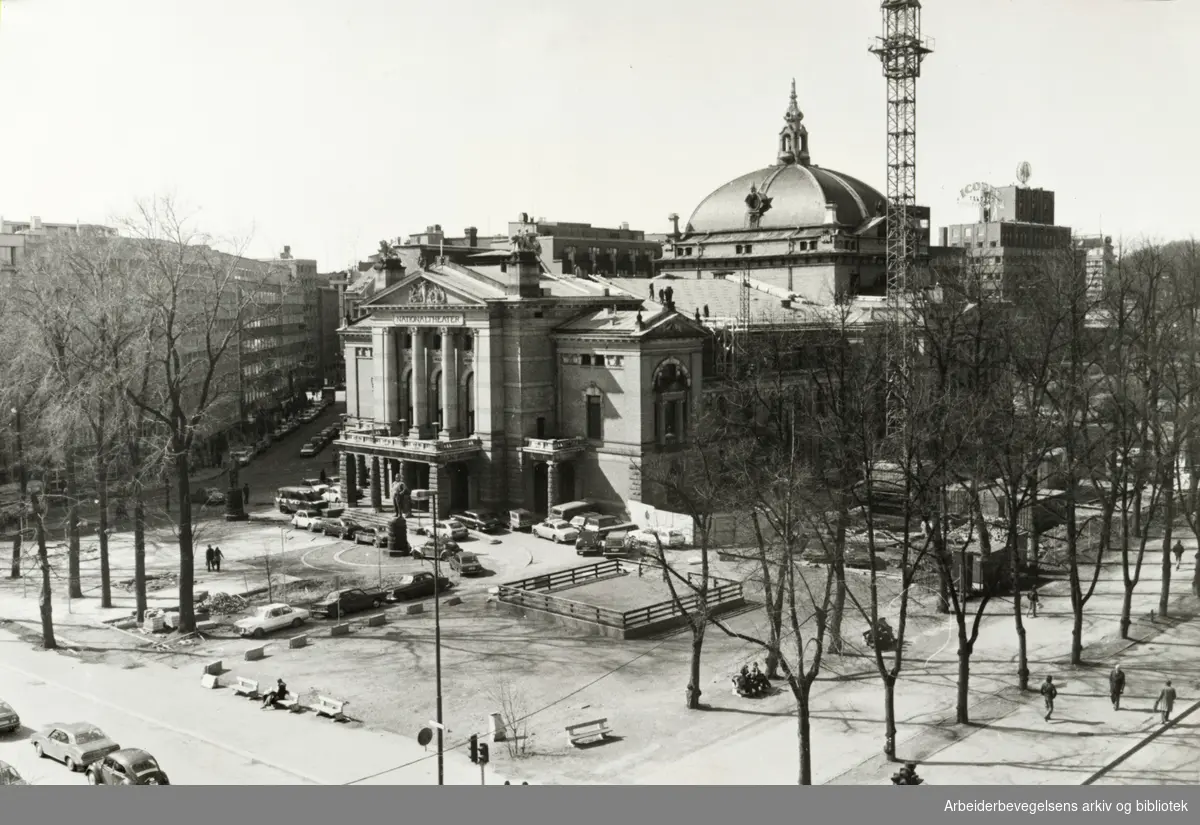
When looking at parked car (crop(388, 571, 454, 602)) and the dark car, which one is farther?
the dark car

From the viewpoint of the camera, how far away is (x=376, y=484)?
74.1 m

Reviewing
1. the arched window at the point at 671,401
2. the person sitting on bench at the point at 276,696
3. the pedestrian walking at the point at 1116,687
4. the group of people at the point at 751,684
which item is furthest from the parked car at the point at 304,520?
the pedestrian walking at the point at 1116,687

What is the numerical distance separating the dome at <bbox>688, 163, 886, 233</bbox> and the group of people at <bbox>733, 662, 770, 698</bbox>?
60.4 metres

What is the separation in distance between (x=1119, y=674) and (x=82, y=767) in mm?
Result: 29369

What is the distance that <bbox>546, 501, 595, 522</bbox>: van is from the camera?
6750cm

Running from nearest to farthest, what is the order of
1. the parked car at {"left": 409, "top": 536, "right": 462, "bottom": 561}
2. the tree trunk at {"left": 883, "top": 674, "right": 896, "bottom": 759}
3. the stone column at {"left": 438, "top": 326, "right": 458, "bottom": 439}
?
the tree trunk at {"left": 883, "top": 674, "right": 896, "bottom": 759}
the parked car at {"left": 409, "top": 536, "right": 462, "bottom": 561}
the stone column at {"left": 438, "top": 326, "right": 458, "bottom": 439}

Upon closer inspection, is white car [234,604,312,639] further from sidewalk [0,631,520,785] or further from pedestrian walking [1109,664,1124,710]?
pedestrian walking [1109,664,1124,710]

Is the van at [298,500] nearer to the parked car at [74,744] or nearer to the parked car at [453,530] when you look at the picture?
the parked car at [453,530]

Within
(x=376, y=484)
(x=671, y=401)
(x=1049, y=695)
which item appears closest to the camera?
(x=1049, y=695)

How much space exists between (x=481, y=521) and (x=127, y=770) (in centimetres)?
3721

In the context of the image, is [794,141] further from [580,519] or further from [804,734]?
[804,734]

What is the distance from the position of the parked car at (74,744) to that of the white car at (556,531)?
108ft

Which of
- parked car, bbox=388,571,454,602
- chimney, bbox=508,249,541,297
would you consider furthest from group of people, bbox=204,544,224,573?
chimney, bbox=508,249,541,297

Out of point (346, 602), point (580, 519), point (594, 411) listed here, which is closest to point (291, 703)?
point (346, 602)
